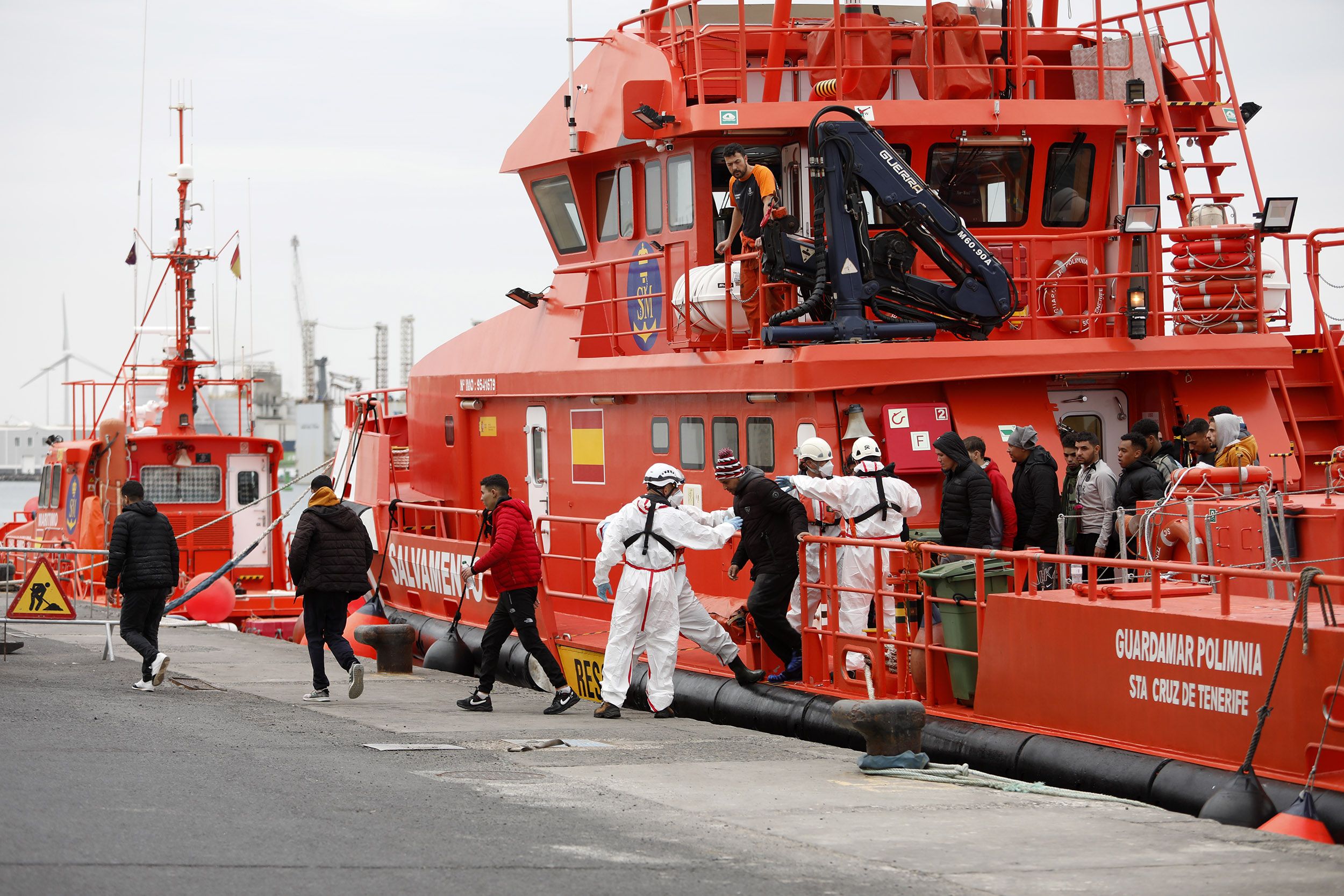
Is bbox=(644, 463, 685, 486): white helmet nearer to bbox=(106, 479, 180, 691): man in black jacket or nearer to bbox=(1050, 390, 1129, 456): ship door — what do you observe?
bbox=(1050, 390, 1129, 456): ship door

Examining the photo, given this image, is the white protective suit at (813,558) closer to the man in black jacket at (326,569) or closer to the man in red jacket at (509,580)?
the man in red jacket at (509,580)

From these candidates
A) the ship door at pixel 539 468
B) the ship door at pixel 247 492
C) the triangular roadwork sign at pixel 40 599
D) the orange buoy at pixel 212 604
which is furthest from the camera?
the ship door at pixel 247 492

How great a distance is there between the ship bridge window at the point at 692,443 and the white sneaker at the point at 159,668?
414 cm

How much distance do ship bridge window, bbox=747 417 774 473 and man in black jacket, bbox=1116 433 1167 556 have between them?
98.2 inches

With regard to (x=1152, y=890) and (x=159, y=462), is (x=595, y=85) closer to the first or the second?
(x=1152, y=890)

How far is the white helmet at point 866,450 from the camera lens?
9898mm

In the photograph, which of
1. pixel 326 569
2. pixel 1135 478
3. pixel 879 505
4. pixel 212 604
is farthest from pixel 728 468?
pixel 212 604

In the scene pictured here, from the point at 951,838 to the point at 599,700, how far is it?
215 inches

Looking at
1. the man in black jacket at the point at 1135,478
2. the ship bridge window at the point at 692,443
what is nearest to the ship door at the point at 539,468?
the ship bridge window at the point at 692,443

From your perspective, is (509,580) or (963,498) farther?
(509,580)

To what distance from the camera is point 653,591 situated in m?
10.1

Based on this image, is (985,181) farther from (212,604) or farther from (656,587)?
(212,604)

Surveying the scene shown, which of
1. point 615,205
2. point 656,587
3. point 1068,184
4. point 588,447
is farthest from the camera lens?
point 615,205

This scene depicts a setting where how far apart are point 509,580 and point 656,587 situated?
1409 millimetres
